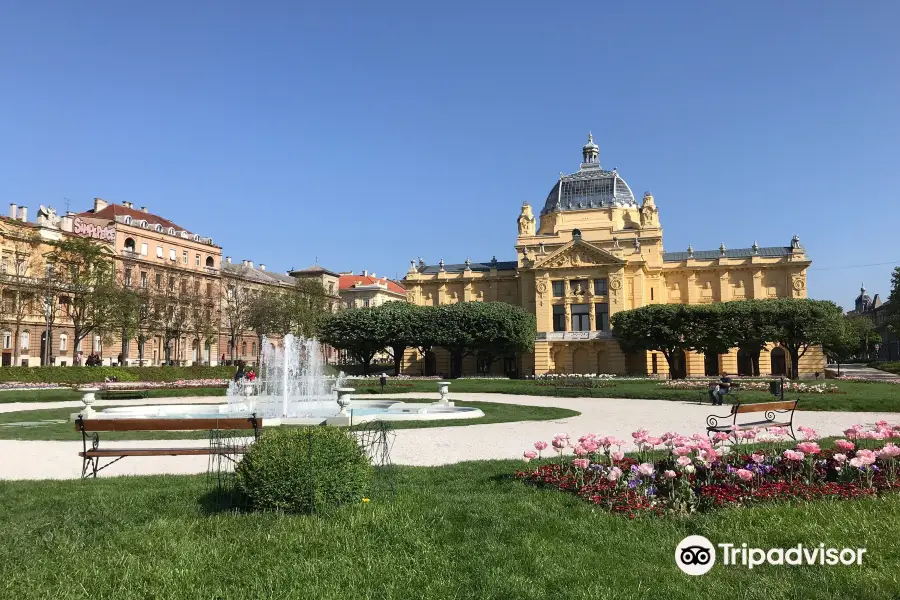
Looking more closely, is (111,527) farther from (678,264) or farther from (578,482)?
(678,264)

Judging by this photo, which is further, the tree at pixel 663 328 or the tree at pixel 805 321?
the tree at pixel 663 328

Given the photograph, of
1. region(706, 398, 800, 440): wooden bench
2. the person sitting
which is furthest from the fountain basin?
the person sitting

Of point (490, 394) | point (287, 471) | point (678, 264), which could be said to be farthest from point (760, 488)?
point (678, 264)

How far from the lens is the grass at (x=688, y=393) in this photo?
78.3 ft

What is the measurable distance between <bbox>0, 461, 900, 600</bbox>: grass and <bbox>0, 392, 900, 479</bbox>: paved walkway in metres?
4.00

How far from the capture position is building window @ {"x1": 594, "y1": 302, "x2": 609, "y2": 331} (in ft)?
208

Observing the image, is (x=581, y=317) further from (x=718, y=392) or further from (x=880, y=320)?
(x=880, y=320)

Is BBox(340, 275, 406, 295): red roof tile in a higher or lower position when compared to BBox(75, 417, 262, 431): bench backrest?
higher

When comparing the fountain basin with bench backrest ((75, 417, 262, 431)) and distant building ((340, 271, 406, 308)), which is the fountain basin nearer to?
bench backrest ((75, 417, 262, 431))

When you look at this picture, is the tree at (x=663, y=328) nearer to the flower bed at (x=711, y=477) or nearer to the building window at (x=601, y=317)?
the building window at (x=601, y=317)

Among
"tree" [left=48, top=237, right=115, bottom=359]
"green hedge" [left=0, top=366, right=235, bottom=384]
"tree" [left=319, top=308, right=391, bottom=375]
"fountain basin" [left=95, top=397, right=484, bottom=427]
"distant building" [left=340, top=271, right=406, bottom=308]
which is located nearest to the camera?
"fountain basin" [left=95, top=397, right=484, bottom=427]

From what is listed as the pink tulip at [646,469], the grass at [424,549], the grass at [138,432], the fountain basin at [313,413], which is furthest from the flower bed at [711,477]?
the fountain basin at [313,413]

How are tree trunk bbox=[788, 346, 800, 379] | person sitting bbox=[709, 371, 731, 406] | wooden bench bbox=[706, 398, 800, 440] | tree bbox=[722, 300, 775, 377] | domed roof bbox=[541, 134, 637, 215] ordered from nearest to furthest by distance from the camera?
wooden bench bbox=[706, 398, 800, 440] < person sitting bbox=[709, 371, 731, 406] < tree bbox=[722, 300, 775, 377] < tree trunk bbox=[788, 346, 800, 379] < domed roof bbox=[541, 134, 637, 215]

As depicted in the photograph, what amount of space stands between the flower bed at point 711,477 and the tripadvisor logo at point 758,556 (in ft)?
3.74
